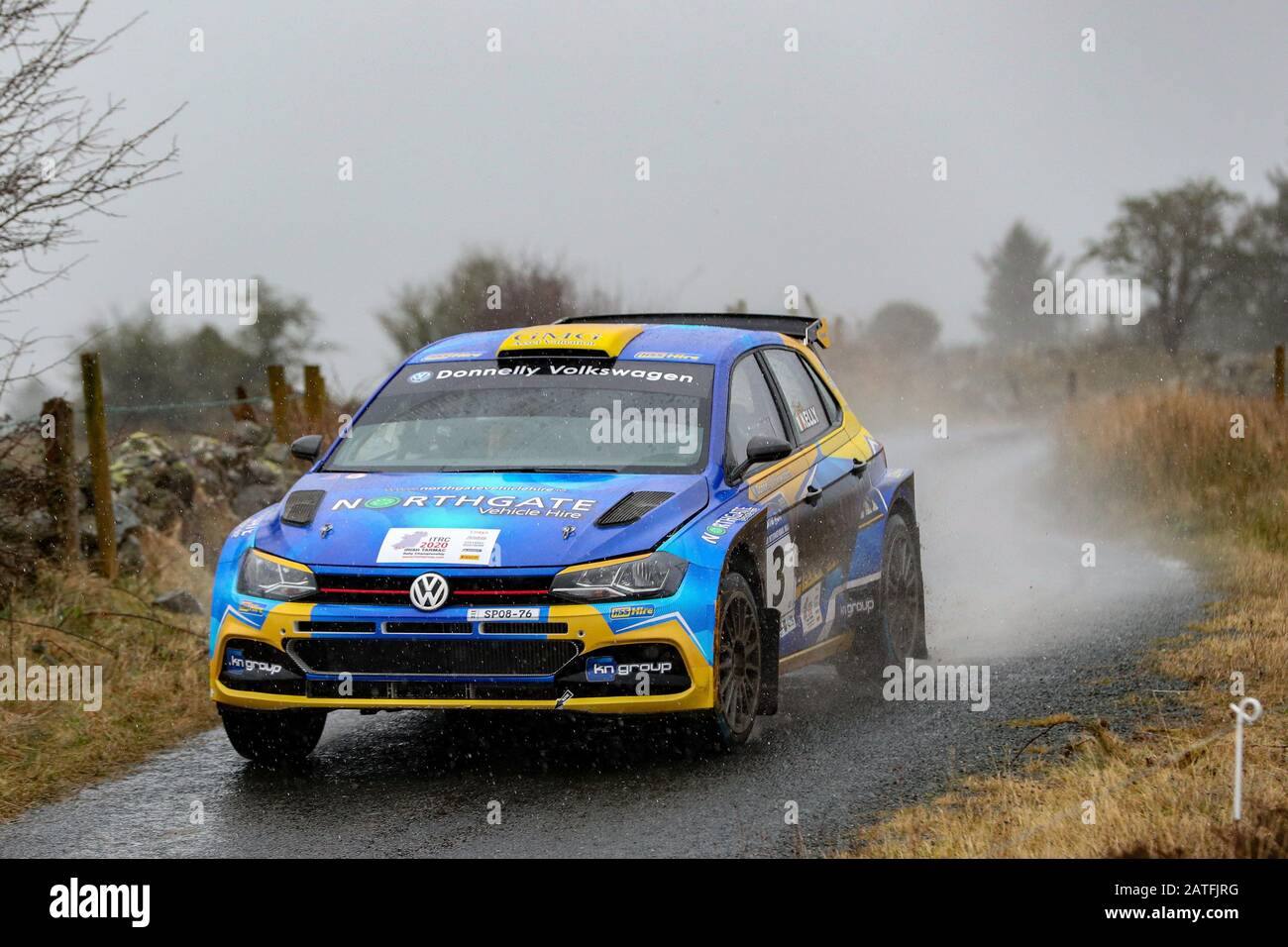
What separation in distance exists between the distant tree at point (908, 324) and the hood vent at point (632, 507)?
210 feet

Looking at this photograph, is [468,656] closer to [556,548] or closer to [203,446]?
[556,548]

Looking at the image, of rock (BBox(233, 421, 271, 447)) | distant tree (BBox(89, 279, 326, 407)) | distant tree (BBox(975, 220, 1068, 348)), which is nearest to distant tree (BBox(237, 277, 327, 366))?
distant tree (BBox(89, 279, 326, 407))

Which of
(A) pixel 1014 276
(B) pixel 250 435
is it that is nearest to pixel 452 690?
(B) pixel 250 435

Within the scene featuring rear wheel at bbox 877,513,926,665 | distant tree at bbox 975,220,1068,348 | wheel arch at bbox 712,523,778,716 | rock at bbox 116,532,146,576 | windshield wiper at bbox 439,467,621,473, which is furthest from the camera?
distant tree at bbox 975,220,1068,348

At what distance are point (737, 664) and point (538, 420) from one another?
151cm

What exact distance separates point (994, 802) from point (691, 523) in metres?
1.64

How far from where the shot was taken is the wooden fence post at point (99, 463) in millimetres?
12727

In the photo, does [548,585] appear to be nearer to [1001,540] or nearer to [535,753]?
[535,753]

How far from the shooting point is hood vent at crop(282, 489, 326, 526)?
24.7ft

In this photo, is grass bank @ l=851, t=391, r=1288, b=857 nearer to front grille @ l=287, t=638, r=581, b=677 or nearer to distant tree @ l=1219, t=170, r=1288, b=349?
front grille @ l=287, t=638, r=581, b=677

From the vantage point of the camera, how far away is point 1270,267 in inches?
2707

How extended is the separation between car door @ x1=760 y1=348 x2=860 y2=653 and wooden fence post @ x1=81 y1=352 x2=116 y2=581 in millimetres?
5449

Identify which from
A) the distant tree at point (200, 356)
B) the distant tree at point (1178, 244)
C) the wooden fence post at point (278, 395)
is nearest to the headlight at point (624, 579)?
the wooden fence post at point (278, 395)

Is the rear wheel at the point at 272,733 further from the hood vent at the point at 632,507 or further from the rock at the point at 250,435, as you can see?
the rock at the point at 250,435
